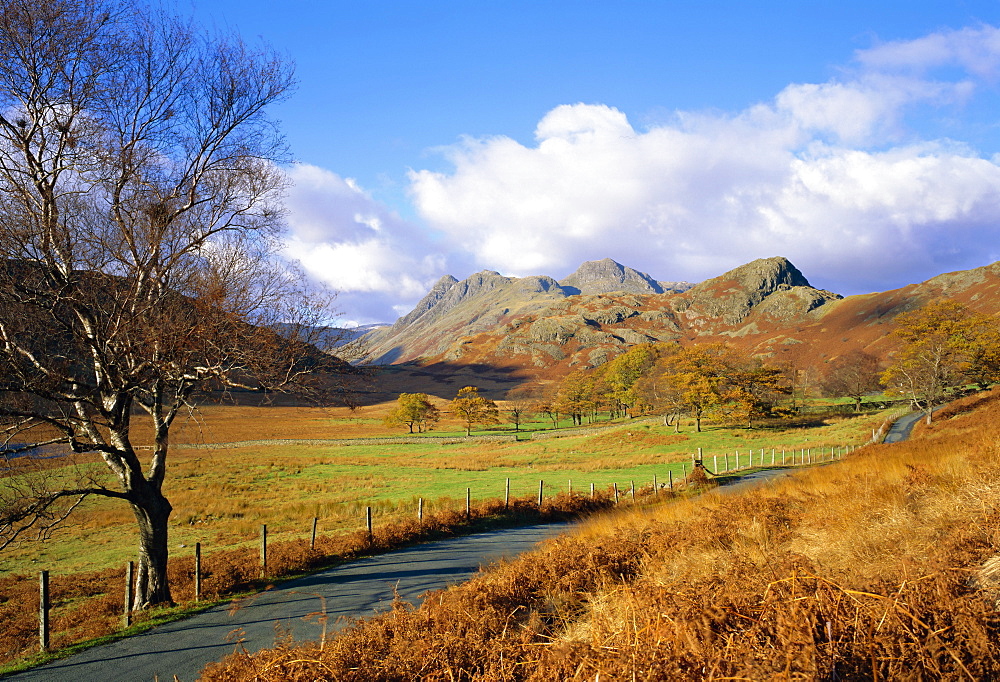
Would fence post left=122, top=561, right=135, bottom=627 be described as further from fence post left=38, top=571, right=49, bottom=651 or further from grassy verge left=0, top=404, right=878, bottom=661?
fence post left=38, top=571, right=49, bottom=651

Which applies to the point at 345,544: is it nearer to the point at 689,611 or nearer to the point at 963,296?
the point at 689,611

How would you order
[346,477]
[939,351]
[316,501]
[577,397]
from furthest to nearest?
[577,397] < [939,351] < [346,477] < [316,501]

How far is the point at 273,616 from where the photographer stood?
409 inches

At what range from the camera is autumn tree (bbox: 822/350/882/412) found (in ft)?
272

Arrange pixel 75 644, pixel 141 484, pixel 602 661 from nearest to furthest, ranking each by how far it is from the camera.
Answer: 1. pixel 602 661
2. pixel 75 644
3. pixel 141 484

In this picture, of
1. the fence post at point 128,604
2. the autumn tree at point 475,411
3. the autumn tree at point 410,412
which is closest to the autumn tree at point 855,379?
the autumn tree at point 475,411

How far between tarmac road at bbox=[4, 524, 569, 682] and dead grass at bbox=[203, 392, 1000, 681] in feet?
5.00

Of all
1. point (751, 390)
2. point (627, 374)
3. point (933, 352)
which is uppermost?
point (933, 352)

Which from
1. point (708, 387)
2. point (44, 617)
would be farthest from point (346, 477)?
point (708, 387)

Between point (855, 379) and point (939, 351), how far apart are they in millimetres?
42049

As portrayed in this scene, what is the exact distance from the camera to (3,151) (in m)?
8.88

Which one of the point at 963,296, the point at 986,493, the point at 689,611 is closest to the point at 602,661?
the point at 689,611

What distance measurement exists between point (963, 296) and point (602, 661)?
8018 inches

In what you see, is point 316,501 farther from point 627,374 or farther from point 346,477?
point 627,374
